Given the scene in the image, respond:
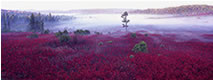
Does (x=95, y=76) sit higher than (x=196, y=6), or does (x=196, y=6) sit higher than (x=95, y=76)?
(x=196, y=6)

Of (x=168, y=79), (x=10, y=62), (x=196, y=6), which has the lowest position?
(x=168, y=79)

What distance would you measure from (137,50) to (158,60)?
11.1ft

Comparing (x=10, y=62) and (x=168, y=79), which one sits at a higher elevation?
(x=10, y=62)

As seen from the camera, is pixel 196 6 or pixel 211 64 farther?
pixel 196 6

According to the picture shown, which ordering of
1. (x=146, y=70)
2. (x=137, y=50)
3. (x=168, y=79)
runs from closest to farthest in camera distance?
(x=168, y=79)
(x=146, y=70)
(x=137, y=50)

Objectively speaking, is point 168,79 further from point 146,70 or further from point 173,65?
point 173,65

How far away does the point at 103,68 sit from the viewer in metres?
9.34

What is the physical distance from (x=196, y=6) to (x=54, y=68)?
183 metres

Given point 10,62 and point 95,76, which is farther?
point 10,62

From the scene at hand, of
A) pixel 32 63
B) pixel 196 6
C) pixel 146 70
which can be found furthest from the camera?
pixel 196 6

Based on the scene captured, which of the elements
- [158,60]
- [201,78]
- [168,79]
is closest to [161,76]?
[168,79]

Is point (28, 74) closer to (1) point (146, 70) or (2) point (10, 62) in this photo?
(2) point (10, 62)

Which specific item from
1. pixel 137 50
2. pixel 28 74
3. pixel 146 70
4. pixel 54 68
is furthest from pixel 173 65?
pixel 28 74

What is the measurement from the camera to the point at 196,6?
156 metres
